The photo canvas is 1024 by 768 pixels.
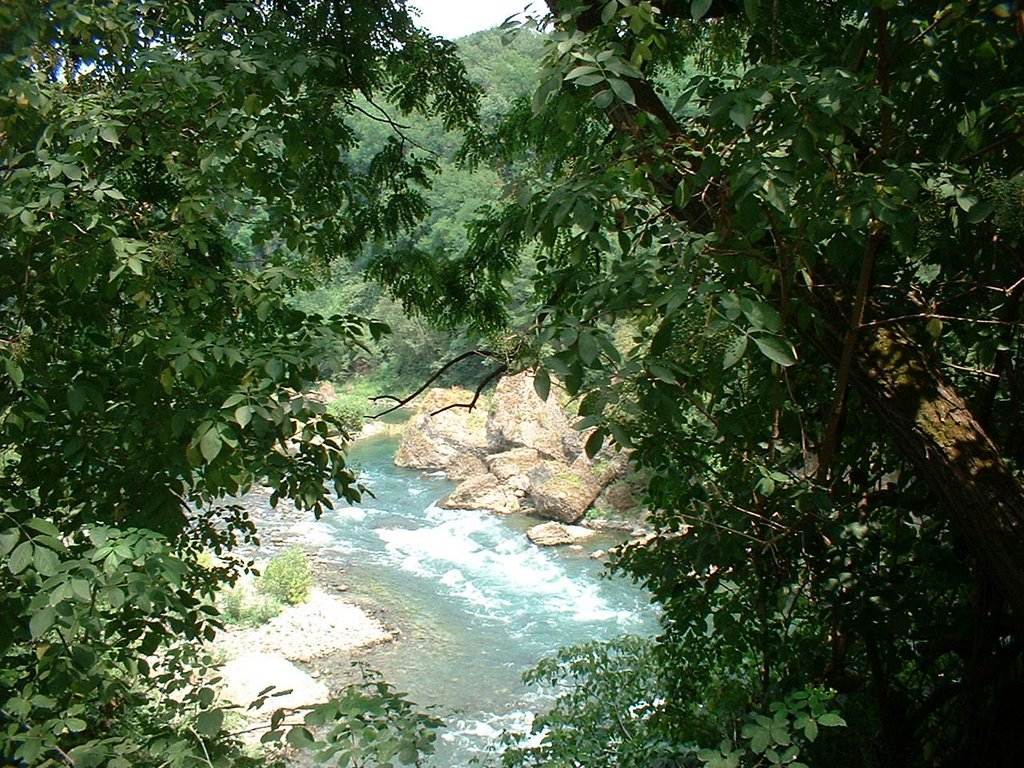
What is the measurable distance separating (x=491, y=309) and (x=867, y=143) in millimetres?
1730

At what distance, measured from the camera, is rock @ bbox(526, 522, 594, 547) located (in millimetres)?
10430

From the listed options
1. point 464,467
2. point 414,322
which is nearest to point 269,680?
point 464,467

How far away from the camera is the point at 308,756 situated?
621 centimetres

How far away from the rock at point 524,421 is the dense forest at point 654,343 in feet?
34.2

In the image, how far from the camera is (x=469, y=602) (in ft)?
29.2

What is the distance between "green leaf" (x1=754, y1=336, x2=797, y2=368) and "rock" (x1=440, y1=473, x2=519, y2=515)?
34.8 ft

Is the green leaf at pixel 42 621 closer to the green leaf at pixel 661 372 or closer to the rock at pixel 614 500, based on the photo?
the green leaf at pixel 661 372

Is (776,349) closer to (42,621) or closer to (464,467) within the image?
(42,621)

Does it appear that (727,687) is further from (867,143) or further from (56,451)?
(56,451)

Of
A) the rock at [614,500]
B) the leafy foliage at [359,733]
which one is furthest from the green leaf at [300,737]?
the rock at [614,500]

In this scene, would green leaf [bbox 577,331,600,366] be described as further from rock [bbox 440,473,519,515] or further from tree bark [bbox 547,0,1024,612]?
rock [bbox 440,473,519,515]

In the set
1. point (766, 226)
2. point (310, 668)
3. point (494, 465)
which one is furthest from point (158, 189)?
point (494, 465)

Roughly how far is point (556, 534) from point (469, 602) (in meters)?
1.96

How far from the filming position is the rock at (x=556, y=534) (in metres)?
10.4
